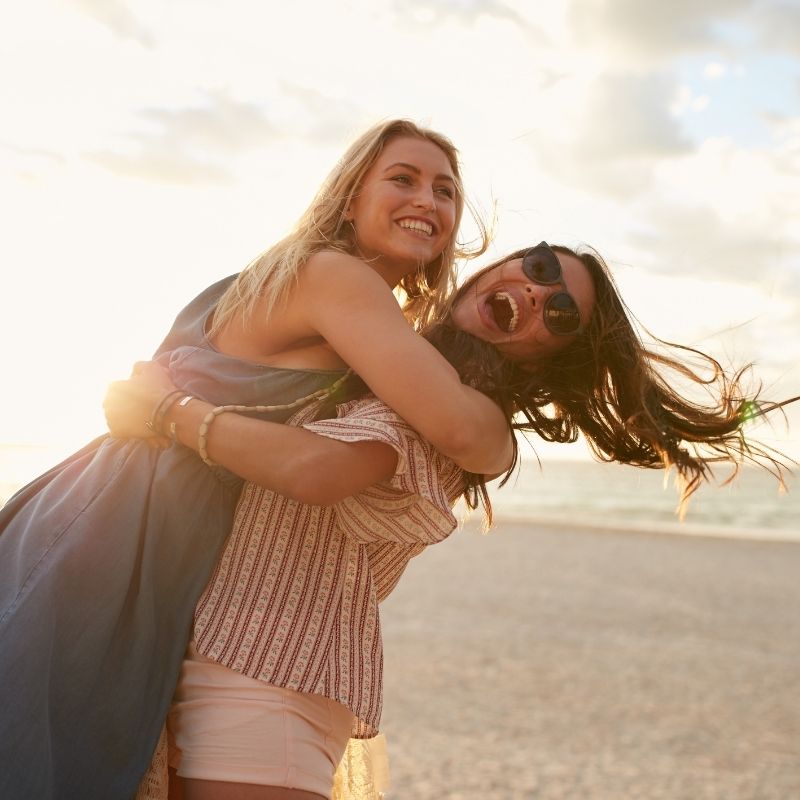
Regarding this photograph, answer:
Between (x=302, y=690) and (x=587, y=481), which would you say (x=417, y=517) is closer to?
(x=302, y=690)

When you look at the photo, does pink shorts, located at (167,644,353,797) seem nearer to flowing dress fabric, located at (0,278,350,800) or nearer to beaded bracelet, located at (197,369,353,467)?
flowing dress fabric, located at (0,278,350,800)

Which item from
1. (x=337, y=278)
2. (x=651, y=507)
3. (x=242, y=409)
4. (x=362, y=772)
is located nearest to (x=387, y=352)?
(x=337, y=278)

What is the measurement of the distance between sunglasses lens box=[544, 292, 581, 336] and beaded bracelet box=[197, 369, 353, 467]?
0.52 m

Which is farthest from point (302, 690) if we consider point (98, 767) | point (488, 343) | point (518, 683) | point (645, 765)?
point (518, 683)

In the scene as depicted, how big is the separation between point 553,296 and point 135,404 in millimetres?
1011

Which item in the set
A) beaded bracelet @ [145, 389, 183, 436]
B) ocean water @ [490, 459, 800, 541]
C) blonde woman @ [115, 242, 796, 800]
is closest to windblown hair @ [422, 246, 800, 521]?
blonde woman @ [115, 242, 796, 800]

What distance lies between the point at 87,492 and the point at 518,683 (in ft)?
30.1

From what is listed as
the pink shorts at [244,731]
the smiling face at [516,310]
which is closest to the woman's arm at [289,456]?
the pink shorts at [244,731]

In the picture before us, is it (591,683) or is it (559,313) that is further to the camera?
(591,683)

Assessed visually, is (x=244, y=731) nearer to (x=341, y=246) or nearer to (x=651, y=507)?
(x=341, y=246)

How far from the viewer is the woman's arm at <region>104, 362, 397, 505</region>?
1897mm

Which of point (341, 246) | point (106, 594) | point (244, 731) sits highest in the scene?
point (341, 246)

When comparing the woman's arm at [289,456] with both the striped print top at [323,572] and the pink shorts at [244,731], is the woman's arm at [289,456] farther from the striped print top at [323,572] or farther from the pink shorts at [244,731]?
the pink shorts at [244,731]

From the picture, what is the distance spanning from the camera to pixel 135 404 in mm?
2088
